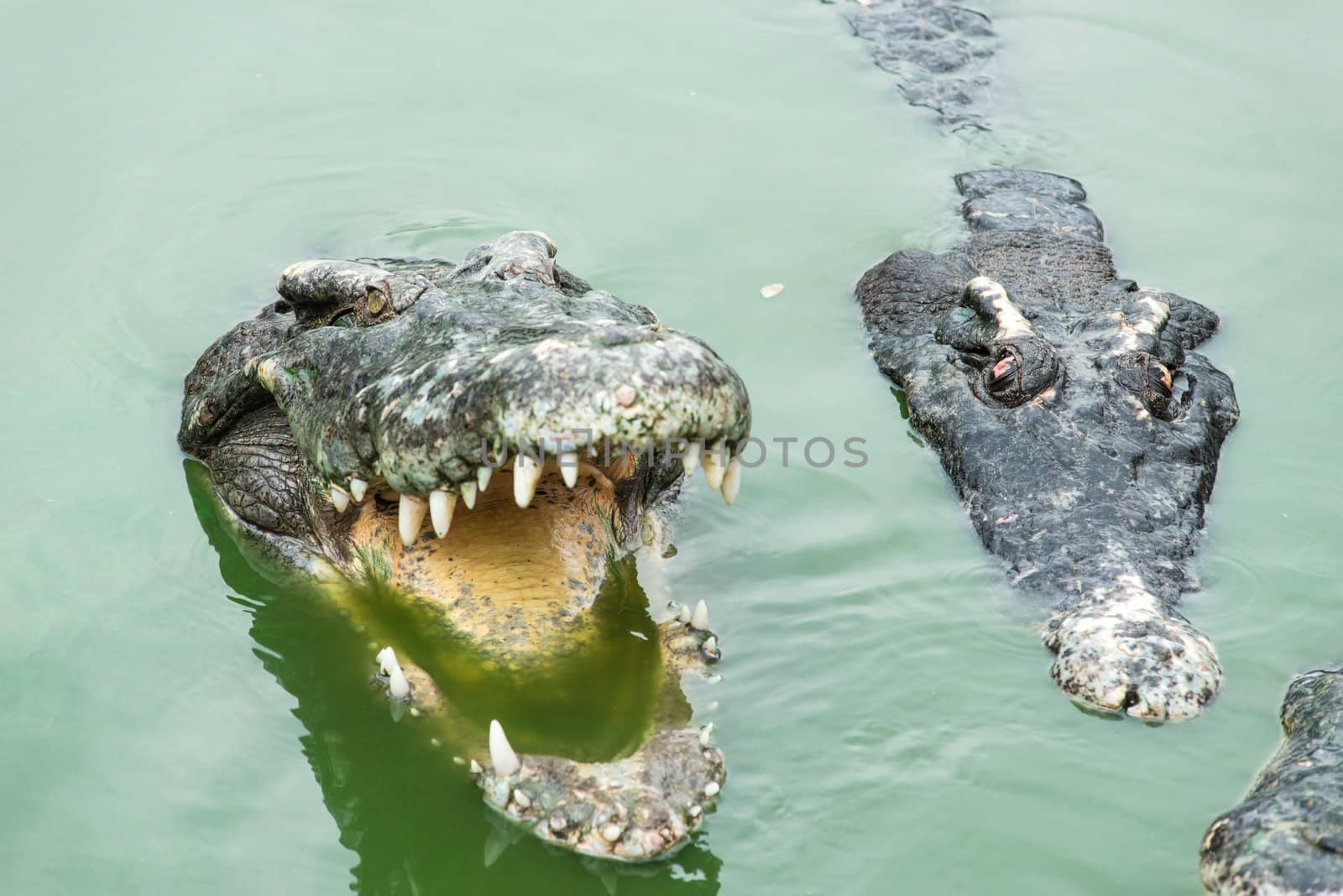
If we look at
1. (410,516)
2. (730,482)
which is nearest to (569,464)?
(730,482)

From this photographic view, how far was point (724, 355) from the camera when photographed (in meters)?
6.74

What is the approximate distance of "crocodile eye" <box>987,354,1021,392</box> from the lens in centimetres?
589

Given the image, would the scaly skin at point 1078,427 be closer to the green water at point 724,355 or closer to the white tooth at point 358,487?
the green water at point 724,355

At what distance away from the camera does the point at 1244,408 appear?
6523mm

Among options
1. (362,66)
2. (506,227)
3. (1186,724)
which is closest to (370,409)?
(1186,724)

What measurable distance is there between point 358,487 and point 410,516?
0.80 ft

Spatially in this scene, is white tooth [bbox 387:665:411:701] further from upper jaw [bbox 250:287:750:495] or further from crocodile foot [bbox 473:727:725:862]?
upper jaw [bbox 250:287:750:495]

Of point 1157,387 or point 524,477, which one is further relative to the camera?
point 1157,387

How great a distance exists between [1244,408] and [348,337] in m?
4.37

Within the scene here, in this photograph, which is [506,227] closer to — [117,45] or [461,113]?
[461,113]

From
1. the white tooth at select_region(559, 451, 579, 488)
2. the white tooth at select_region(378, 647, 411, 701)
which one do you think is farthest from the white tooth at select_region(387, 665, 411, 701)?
the white tooth at select_region(559, 451, 579, 488)

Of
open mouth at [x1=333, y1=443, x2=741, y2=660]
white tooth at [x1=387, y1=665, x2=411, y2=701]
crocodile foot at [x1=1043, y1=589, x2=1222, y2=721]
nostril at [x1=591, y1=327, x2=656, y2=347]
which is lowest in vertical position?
crocodile foot at [x1=1043, y1=589, x2=1222, y2=721]

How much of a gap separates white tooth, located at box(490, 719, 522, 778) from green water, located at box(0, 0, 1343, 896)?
0.73ft

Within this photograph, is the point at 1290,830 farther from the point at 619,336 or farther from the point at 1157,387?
the point at 1157,387
